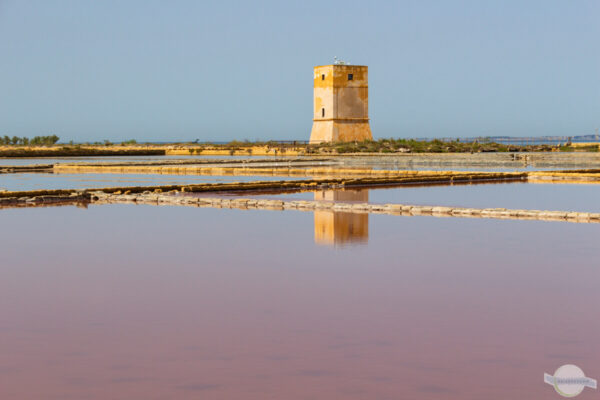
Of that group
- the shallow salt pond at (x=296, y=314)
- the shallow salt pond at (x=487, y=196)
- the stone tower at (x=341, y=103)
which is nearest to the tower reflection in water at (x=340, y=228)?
the shallow salt pond at (x=296, y=314)

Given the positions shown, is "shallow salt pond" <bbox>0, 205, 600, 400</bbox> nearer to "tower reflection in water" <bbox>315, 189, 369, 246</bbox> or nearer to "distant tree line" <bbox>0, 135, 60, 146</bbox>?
"tower reflection in water" <bbox>315, 189, 369, 246</bbox>

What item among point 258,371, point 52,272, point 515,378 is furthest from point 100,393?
point 52,272

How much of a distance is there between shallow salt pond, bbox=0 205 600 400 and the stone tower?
105 feet

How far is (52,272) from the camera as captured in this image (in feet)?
19.9

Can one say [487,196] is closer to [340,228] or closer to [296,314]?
[340,228]

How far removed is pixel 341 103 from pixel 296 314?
117ft

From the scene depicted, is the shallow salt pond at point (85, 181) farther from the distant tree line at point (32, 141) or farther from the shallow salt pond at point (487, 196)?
the distant tree line at point (32, 141)

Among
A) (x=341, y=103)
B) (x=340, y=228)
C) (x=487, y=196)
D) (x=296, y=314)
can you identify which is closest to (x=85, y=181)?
(x=487, y=196)

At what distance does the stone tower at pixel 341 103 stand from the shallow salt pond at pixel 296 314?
105 feet

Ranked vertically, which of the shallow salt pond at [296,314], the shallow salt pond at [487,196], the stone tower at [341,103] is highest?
the stone tower at [341,103]

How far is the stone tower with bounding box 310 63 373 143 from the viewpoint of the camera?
39.7m

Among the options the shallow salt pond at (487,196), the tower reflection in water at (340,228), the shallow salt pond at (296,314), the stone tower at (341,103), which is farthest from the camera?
the stone tower at (341,103)

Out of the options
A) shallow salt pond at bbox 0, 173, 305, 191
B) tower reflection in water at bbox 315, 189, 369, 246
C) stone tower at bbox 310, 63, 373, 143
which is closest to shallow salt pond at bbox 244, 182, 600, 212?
tower reflection in water at bbox 315, 189, 369, 246

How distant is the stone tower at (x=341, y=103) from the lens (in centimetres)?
3972
